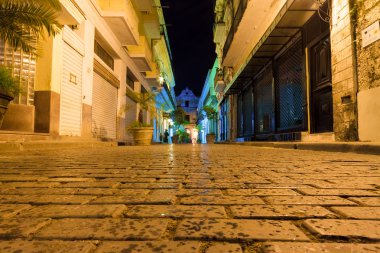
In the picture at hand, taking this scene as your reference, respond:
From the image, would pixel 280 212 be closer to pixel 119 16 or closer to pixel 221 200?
pixel 221 200

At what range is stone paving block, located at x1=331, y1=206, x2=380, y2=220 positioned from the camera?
4.01 feet

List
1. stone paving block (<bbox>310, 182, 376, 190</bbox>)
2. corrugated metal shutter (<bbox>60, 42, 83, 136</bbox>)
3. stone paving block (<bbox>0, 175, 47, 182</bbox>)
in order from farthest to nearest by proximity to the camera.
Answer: corrugated metal shutter (<bbox>60, 42, 83, 136</bbox>) → stone paving block (<bbox>0, 175, 47, 182</bbox>) → stone paving block (<bbox>310, 182, 376, 190</bbox>)

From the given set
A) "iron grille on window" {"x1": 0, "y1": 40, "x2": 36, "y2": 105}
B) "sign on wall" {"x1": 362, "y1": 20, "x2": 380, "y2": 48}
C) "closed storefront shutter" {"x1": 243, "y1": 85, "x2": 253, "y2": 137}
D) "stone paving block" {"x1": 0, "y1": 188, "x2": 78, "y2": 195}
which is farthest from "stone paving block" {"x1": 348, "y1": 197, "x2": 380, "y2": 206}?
"closed storefront shutter" {"x1": 243, "y1": 85, "x2": 253, "y2": 137}

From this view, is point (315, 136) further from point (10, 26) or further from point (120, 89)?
point (120, 89)

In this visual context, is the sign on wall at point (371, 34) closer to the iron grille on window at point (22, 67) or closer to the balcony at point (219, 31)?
the iron grille on window at point (22, 67)

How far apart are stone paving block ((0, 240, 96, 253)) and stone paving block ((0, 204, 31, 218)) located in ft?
1.22

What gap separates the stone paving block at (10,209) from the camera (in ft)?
4.20

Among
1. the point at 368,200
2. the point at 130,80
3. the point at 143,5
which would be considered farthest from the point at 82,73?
the point at 368,200

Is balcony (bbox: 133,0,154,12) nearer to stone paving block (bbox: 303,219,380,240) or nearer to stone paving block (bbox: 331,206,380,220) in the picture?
stone paving block (bbox: 331,206,380,220)

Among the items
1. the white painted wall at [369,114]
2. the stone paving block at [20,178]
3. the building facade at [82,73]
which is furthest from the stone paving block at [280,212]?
the building facade at [82,73]

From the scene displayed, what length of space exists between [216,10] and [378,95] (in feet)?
68.4

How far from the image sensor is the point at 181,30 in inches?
2309

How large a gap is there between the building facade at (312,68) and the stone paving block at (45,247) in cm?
584

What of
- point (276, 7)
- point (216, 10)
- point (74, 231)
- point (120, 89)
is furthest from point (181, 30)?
point (74, 231)
